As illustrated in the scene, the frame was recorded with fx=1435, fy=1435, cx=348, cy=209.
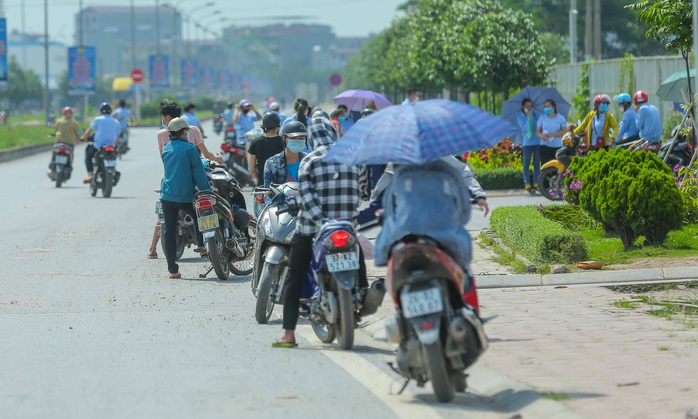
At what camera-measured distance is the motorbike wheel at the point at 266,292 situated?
33.5 feet

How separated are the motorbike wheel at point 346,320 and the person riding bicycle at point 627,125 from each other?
12.7 m

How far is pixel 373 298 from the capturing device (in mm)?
9227

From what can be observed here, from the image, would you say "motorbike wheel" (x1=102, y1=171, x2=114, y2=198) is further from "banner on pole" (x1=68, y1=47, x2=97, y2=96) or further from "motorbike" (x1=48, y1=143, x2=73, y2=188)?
"banner on pole" (x1=68, y1=47, x2=97, y2=96)

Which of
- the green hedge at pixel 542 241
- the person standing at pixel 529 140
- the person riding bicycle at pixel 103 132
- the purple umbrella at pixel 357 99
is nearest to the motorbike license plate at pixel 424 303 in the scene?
the green hedge at pixel 542 241

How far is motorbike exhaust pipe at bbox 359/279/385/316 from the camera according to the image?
919 centimetres

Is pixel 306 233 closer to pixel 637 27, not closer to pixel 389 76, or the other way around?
pixel 389 76

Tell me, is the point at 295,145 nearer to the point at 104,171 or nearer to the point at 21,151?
the point at 104,171

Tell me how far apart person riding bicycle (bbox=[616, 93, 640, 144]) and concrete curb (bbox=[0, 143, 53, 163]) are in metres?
25.4

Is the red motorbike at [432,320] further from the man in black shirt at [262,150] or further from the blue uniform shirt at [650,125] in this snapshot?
the blue uniform shirt at [650,125]

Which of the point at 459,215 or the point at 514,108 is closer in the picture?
the point at 459,215

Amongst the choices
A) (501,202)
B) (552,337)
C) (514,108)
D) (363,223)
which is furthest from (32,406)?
(514,108)

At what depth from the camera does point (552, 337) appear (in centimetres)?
945

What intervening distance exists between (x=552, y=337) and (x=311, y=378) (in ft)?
6.48

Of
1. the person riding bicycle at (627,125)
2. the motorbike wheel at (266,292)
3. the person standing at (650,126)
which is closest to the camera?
the motorbike wheel at (266,292)
